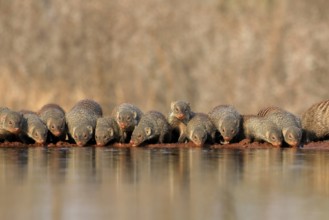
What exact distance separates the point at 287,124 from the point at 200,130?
1.60 m

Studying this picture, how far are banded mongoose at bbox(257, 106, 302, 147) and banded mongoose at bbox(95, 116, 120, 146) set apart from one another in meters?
2.89

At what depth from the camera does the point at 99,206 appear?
7570 millimetres

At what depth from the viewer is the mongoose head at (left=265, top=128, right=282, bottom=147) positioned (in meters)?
15.1

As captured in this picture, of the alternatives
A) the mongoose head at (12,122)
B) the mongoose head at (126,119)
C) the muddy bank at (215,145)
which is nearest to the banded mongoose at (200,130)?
the muddy bank at (215,145)

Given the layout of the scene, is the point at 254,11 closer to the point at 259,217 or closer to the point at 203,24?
the point at 203,24

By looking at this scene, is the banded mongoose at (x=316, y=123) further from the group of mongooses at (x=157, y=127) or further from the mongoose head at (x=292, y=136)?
the mongoose head at (x=292, y=136)

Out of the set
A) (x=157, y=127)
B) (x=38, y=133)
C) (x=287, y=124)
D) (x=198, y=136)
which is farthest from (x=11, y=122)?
(x=287, y=124)

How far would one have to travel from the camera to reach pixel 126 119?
52.0 ft

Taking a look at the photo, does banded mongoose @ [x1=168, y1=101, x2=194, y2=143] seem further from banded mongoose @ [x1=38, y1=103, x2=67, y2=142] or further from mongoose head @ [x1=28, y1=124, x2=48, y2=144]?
mongoose head @ [x1=28, y1=124, x2=48, y2=144]

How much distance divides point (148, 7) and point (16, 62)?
373 cm

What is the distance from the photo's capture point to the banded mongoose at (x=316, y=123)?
647 inches

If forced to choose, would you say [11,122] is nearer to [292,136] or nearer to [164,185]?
[292,136]

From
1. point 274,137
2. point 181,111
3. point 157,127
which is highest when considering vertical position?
point 181,111

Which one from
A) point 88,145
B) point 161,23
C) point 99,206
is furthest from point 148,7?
point 99,206
